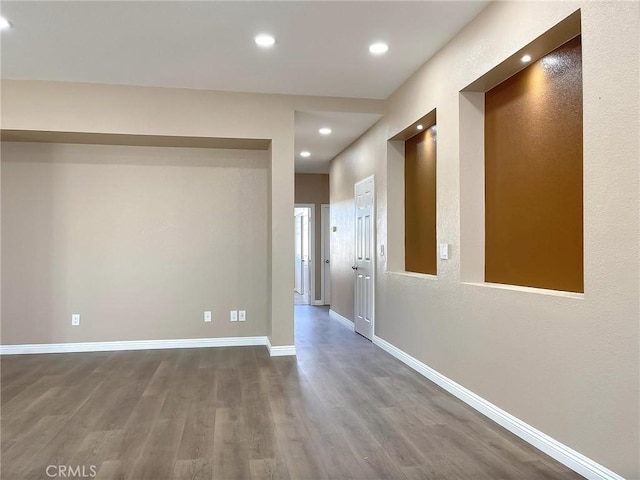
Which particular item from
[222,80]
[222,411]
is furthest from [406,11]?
[222,411]

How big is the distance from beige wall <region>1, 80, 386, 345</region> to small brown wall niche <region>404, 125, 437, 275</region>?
717 millimetres

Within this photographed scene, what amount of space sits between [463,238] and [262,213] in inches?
104

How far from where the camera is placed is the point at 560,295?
2.43 m

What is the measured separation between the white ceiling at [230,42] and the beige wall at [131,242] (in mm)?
999

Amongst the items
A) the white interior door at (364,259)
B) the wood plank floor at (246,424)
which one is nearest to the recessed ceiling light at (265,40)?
the white interior door at (364,259)

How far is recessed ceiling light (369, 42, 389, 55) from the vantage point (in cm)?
363

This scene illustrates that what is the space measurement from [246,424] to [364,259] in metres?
3.25

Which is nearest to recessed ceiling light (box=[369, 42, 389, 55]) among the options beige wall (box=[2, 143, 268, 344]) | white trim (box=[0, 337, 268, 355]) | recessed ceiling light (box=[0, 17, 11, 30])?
beige wall (box=[2, 143, 268, 344])

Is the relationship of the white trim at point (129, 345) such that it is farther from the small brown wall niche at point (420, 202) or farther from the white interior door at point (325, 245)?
the white interior door at point (325, 245)

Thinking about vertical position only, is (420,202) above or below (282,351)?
above

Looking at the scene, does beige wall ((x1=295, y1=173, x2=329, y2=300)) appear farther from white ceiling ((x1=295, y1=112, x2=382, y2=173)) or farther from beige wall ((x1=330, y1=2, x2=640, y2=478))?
beige wall ((x1=330, y1=2, x2=640, y2=478))

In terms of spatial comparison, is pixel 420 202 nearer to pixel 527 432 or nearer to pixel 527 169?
pixel 527 169

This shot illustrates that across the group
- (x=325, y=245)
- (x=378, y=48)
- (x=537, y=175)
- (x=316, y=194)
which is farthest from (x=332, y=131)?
(x=325, y=245)

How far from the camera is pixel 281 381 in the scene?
153 inches
